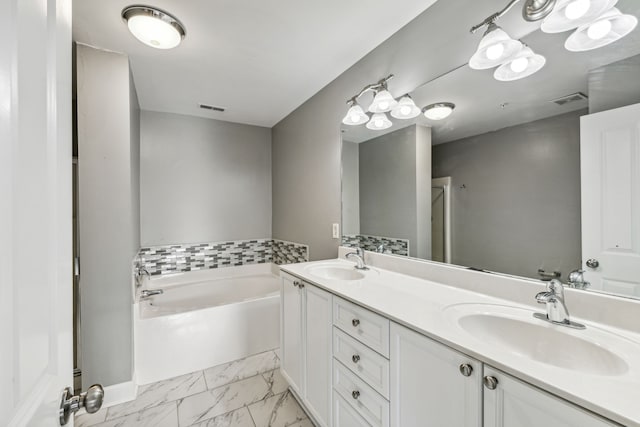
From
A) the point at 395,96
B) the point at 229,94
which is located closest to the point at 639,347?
the point at 395,96

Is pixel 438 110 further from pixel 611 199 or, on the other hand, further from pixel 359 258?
pixel 359 258

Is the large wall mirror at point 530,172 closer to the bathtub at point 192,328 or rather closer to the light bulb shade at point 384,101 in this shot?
the light bulb shade at point 384,101

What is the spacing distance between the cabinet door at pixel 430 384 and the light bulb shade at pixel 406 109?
50.7 inches

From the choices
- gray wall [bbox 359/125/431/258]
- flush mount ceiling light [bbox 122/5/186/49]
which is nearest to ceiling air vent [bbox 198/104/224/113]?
flush mount ceiling light [bbox 122/5/186/49]

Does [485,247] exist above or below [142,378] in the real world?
above

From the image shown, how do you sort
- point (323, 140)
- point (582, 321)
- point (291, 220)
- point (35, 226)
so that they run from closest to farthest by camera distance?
point (35, 226)
point (582, 321)
point (323, 140)
point (291, 220)

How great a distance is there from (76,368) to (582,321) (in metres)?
3.03

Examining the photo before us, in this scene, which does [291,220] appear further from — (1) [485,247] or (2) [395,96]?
(1) [485,247]

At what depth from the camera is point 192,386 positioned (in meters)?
2.07

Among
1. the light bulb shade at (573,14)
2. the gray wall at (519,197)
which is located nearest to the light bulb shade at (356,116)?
the gray wall at (519,197)

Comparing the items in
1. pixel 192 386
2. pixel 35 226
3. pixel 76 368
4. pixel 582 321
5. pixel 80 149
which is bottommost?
pixel 192 386

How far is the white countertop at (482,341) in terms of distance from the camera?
576mm

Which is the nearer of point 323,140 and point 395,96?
point 395,96

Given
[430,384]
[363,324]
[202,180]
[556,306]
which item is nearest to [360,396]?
[363,324]
